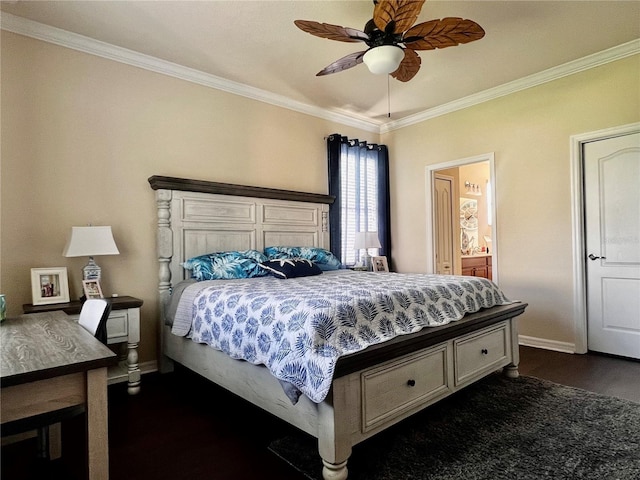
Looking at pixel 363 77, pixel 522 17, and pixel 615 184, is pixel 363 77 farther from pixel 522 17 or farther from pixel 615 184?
pixel 615 184

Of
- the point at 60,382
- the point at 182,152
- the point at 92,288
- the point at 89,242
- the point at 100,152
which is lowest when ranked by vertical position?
the point at 60,382

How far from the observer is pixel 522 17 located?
9.23ft

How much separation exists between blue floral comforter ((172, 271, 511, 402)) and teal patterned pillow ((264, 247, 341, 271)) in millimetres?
945

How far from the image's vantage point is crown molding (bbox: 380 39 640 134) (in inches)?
131

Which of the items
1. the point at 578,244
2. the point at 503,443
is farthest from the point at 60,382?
the point at 578,244

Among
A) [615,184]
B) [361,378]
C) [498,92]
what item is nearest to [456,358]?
[361,378]

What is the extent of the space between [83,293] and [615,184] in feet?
15.2

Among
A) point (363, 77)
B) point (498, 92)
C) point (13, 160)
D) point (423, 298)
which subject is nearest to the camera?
point (423, 298)

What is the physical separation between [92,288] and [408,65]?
2.86 metres

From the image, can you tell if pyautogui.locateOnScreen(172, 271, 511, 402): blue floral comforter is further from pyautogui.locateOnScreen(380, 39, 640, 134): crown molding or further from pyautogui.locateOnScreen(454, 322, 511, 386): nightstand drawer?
pyautogui.locateOnScreen(380, 39, 640, 134): crown molding

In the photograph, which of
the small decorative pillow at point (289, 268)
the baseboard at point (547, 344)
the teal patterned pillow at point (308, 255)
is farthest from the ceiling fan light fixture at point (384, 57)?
the baseboard at point (547, 344)

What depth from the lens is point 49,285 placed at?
2730 millimetres

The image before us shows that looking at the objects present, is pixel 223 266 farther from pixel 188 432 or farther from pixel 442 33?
pixel 442 33

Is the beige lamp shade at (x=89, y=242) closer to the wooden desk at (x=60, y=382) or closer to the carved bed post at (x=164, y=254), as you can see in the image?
the carved bed post at (x=164, y=254)
